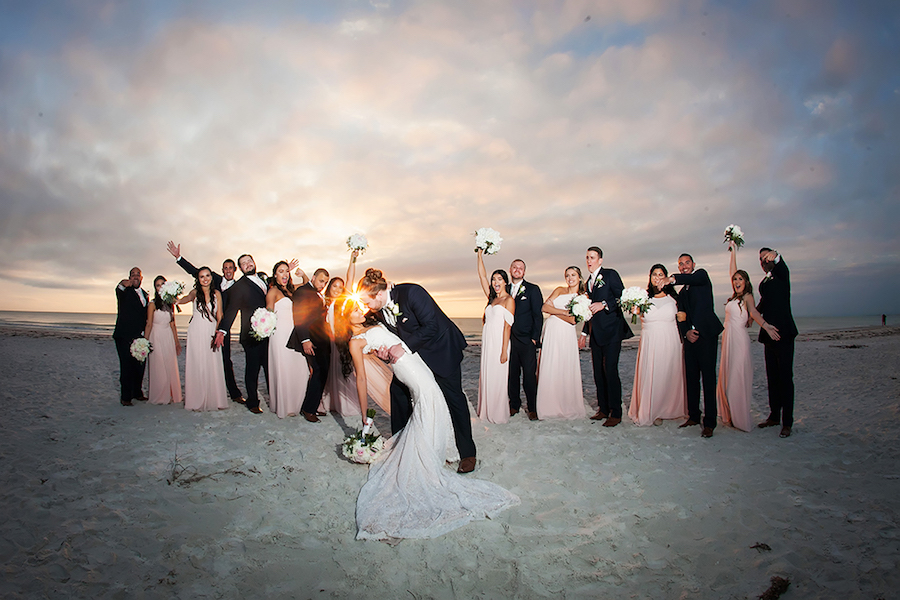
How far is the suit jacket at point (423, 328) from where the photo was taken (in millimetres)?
4891

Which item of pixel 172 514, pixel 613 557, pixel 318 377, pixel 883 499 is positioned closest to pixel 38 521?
pixel 172 514

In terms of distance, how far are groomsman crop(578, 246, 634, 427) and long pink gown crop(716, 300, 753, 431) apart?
142cm

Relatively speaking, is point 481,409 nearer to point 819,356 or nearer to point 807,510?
point 807,510

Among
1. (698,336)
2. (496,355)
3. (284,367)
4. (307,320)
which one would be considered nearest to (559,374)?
(496,355)

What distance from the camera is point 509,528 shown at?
3811 mm

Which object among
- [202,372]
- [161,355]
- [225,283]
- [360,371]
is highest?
[225,283]

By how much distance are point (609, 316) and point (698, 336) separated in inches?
50.4

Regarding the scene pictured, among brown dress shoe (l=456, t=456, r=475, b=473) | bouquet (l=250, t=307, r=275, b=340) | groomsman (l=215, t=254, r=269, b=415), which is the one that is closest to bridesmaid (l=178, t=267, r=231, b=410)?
groomsman (l=215, t=254, r=269, b=415)

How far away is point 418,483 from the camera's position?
14.3 feet

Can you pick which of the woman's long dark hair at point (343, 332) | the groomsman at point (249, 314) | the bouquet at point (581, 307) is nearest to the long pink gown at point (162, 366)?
the groomsman at point (249, 314)

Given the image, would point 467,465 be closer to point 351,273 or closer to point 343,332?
point 343,332

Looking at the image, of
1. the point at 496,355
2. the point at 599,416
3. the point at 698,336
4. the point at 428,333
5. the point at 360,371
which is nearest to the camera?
the point at 428,333

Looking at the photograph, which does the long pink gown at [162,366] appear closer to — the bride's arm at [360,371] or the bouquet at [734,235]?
the bride's arm at [360,371]

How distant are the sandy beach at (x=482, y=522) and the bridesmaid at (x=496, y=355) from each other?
336 mm
